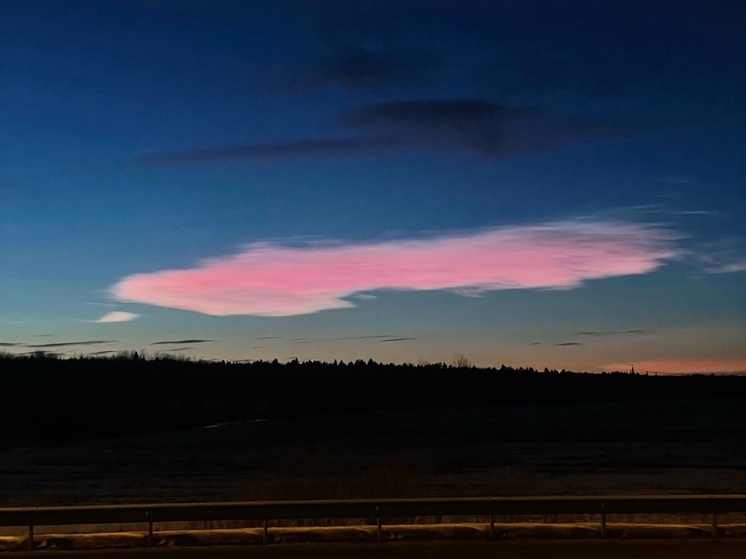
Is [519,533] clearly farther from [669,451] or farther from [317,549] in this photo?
[669,451]

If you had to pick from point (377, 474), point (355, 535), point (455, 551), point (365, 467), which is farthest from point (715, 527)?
point (365, 467)

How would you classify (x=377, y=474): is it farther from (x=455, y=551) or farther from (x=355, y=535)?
(x=455, y=551)

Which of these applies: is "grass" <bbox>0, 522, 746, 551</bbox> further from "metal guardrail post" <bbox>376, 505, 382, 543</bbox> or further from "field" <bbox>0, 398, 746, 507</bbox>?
"field" <bbox>0, 398, 746, 507</bbox>

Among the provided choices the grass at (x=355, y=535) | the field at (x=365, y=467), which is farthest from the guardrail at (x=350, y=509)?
the field at (x=365, y=467)

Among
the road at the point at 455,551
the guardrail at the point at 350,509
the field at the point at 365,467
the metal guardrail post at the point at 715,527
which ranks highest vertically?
the guardrail at the point at 350,509

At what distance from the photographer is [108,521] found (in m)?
13.2

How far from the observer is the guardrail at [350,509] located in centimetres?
1312

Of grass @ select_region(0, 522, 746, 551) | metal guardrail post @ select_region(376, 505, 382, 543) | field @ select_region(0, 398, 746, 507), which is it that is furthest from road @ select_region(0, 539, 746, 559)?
field @ select_region(0, 398, 746, 507)

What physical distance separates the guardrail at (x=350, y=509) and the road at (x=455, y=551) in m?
0.43

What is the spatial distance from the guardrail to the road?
1.39ft

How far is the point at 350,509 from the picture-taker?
13.4 m

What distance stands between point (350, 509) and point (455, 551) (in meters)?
1.73

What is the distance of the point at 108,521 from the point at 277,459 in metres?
33.8

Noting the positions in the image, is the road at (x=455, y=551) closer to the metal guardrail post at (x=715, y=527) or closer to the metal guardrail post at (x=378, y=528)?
the metal guardrail post at (x=378, y=528)
